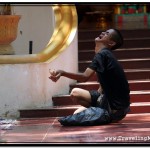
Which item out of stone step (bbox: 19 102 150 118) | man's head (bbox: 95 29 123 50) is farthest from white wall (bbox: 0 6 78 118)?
man's head (bbox: 95 29 123 50)

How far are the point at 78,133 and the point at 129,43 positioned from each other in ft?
13.1

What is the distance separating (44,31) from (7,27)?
1.57m

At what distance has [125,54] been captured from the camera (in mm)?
10602

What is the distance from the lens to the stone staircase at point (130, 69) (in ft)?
29.1

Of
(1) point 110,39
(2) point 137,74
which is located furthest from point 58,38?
(1) point 110,39

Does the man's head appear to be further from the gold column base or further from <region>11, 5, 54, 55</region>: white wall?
<region>11, 5, 54, 55</region>: white wall

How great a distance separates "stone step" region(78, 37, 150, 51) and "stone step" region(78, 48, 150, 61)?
32cm

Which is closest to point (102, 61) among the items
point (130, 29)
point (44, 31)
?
point (44, 31)

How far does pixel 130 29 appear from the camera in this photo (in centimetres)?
1188

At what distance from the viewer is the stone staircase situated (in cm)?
886

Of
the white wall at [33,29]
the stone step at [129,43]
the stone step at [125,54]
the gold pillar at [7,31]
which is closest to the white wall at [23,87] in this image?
the gold pillar at [7,31]

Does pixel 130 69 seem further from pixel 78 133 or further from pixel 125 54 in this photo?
pixel 78 133

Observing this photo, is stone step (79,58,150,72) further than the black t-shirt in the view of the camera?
Yes

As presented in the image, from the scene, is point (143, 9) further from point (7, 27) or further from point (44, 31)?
point (7, 27)
